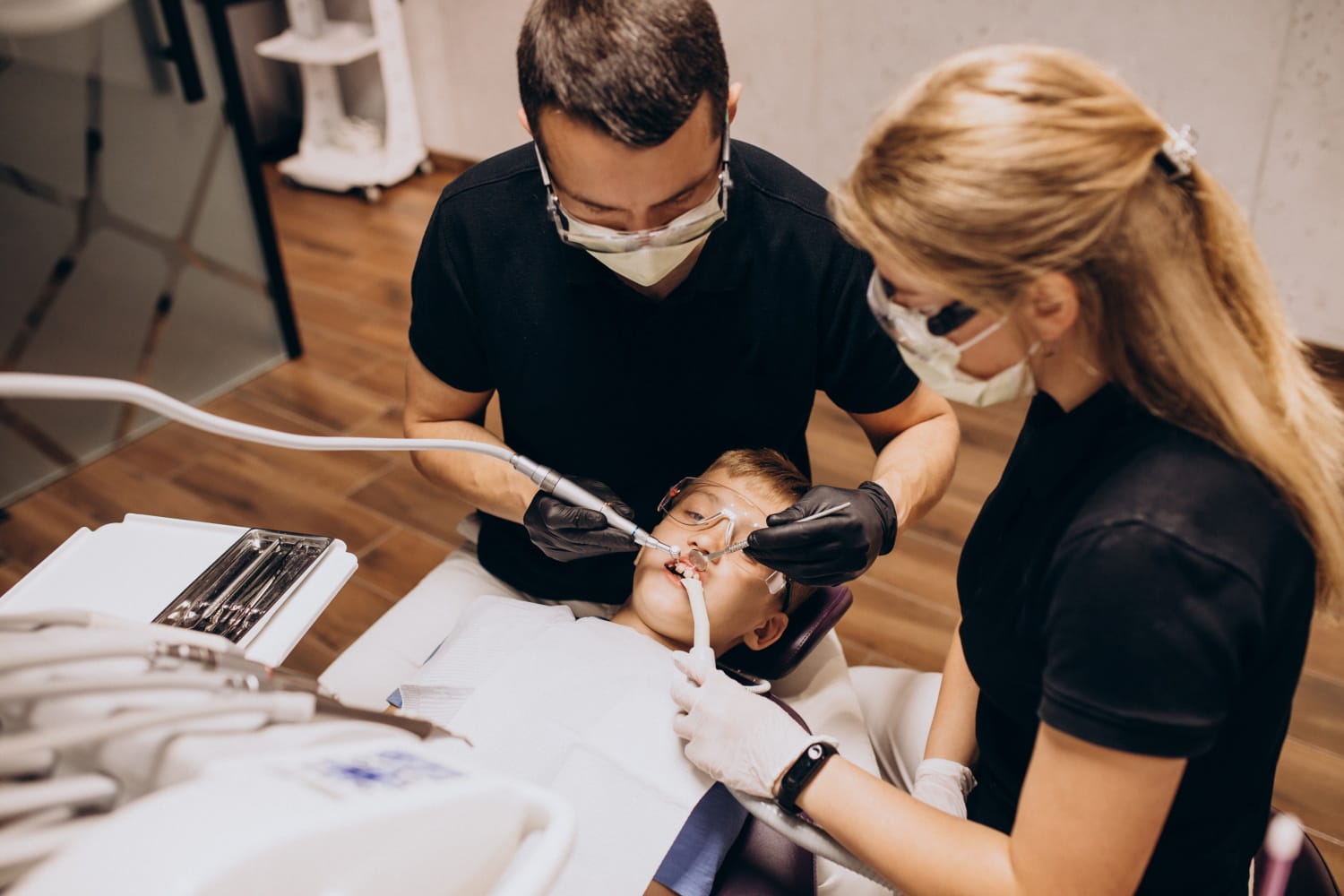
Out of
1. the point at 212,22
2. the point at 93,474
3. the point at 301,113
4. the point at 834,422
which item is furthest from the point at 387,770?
the point at 301,113

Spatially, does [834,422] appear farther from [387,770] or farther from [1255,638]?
[387,770]

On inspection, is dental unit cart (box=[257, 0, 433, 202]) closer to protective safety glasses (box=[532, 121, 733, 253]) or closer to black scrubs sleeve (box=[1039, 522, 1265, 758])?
protective safety glasses (box=[532, 121, 733, 253])

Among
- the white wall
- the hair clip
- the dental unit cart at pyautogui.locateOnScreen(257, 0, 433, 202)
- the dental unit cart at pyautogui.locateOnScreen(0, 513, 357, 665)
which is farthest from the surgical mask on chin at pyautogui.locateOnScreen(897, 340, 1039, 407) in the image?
the dental unit cart at pyautogui.locateOnScreen(257, 0, 433, 202)

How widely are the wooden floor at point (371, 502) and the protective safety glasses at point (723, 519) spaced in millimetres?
875

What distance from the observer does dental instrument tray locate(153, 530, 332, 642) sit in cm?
107

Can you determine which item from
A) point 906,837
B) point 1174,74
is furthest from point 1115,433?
point 1174,74

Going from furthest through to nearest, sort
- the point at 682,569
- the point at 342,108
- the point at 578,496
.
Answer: the point at 342,108
the point at 682,569
the point at 578,496

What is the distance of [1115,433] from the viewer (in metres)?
0.88

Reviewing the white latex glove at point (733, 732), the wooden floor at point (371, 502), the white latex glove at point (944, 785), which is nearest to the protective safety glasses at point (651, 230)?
the white latex glove at point (733, 732)

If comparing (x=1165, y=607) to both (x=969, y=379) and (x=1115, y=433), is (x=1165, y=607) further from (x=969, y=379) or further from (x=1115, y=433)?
(x=969, y=379)

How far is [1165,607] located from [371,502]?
2.31 m

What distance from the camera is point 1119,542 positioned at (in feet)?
2.62

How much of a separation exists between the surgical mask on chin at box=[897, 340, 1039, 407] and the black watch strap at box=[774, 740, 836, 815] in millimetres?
396

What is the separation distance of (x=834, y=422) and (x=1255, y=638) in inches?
87.2
